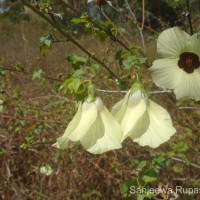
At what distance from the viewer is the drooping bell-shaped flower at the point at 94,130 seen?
0.99 m

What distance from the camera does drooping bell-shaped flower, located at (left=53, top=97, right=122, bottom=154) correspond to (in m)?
0.99

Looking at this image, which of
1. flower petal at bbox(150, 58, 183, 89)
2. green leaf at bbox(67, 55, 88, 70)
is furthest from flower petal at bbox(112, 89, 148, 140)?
green leaf at bbox(67, 55, 88, 70)

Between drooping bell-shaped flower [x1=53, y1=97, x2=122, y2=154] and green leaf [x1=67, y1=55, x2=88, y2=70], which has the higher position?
green leaf [x1=67, y1=55, x2=88, y2=70]

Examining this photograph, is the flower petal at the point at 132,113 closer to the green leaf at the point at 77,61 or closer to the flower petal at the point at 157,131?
the flower petal at the point at 157,131

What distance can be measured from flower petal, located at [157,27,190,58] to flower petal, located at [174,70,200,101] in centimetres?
9

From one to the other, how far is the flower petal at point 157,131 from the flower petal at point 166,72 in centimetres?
16

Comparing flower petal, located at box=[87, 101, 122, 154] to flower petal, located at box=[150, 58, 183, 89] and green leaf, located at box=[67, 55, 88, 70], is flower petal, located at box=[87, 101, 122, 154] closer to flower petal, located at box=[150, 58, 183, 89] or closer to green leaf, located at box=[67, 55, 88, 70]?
flower petal, located at box=[150, 58, 183, 89]

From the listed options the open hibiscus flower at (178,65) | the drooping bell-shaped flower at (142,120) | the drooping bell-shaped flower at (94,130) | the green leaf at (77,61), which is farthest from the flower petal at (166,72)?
the green leaf at (77,61)

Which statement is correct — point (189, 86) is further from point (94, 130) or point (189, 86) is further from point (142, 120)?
point (94, 130)

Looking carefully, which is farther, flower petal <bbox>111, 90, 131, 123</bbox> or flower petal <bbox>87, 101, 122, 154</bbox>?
flower petal <bbox>111, 90, 131, 123</bbox>

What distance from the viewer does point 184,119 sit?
10.8 feet

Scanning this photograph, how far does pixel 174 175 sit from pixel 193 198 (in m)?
0.42

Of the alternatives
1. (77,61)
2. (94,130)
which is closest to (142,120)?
(94,130)

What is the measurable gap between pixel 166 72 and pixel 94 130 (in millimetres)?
356
